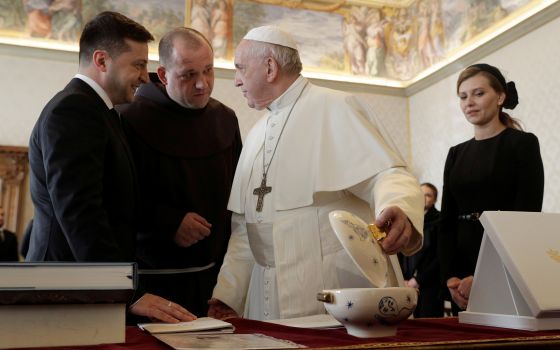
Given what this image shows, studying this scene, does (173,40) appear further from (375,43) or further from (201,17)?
(375,43)

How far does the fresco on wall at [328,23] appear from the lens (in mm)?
9883

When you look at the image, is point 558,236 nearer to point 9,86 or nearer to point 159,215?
point 159,215

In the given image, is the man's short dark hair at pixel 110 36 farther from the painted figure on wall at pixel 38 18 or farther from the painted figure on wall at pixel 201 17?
the painted figure on wall at pixel 201 17

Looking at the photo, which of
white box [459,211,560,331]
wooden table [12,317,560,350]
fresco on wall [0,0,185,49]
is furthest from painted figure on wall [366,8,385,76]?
wooden table [12,317,560,350]

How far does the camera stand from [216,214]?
310 cm

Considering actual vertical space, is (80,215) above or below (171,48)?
below

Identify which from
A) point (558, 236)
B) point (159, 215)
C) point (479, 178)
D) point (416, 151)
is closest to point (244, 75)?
point (159, 215)

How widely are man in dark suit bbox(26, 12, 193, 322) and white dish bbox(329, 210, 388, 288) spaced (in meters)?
0.63

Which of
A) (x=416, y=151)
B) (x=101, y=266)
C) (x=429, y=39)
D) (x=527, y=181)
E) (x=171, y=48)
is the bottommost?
(x=101, y=266)

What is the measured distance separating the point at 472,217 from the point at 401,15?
390 inches

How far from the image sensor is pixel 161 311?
1.79 m

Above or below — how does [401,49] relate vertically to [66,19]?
above

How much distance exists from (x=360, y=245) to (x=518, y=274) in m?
0.42

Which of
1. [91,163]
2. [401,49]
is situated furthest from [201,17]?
[91,163]
